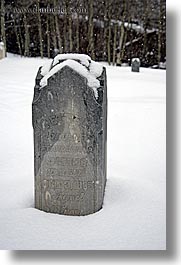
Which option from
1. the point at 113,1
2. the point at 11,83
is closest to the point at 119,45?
the point at 113,1

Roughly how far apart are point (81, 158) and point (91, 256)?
0.76 meters

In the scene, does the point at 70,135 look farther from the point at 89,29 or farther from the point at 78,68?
the point at 89,29

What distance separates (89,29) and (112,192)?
12.1 meters

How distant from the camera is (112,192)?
3.65 m

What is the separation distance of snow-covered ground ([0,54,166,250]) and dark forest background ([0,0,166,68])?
26.6 ft

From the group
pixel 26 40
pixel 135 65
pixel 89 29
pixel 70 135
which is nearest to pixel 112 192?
pixel 70 135

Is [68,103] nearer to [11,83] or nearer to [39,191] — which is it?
[39,191]

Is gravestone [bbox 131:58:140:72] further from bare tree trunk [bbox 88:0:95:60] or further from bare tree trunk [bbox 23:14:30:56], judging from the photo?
bare tree trunk [bbox 23:14:30:56]

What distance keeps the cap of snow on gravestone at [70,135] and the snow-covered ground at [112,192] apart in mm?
148

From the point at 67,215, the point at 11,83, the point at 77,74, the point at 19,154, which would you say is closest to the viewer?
the point at 77,74

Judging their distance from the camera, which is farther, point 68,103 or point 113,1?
point 113,1

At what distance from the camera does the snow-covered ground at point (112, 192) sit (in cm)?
296

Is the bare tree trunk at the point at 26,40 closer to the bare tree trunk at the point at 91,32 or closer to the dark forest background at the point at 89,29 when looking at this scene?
the dark forest background at the point at 89,29

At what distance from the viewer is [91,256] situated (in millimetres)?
2705
